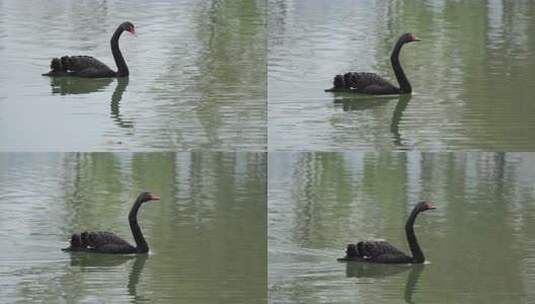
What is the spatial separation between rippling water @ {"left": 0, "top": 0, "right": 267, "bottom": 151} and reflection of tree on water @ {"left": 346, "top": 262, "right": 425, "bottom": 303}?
880mm

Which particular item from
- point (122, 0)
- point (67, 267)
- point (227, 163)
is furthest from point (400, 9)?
point (67, 267)

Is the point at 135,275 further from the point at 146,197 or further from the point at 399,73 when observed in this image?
the point at 399,73

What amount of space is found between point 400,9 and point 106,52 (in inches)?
86.3

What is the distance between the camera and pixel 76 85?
45.5 feet

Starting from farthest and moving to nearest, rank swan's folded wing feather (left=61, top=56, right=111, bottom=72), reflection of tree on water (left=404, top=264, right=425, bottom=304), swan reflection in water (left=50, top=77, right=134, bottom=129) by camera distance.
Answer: swan's folded wing feather (left=61, top=56, right=111, bottom=72), swan reflection in water (left=50, top=77, right=134, bottom=129), reflection of tree on water (left=404, top=264, right=425, bottom=304)

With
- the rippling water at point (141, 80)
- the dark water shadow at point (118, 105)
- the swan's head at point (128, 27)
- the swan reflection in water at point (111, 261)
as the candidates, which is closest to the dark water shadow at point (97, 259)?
the swan reflection in water at point (111, 261)

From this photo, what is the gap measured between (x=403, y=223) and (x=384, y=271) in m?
0.30

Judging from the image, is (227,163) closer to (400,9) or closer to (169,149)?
(169,149)

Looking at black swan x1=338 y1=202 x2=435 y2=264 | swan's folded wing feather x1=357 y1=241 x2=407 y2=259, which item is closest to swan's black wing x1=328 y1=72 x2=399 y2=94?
black swan x1=338 y1=202 x2=435 y2=264

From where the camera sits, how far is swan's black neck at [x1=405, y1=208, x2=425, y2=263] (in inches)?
493

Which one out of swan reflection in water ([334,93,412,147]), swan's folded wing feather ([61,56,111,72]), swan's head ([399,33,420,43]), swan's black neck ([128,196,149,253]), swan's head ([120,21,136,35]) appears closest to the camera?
swan's black neck ([128,196,149,253])

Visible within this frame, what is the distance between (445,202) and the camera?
1304 centimetres

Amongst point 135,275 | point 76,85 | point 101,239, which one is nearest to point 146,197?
point 101,239

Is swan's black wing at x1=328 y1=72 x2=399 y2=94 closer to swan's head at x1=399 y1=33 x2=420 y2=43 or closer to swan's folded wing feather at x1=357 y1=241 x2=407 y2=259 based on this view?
swan's head at x1=399 y1=33 x2=420 y2=43
